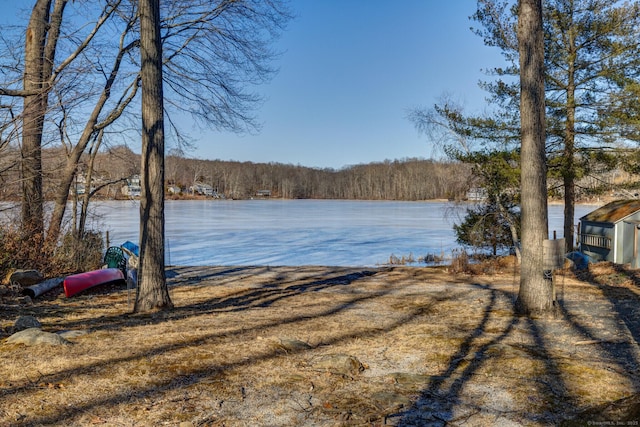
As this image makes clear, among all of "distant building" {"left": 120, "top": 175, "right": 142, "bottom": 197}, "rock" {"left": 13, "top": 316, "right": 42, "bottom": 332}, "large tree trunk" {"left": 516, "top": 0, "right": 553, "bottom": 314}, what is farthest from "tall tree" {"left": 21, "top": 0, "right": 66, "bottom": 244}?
"large tree trunk" {"left": 516, "top": 0, "right": 553, "bottom": 314}

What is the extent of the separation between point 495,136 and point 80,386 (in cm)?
1410

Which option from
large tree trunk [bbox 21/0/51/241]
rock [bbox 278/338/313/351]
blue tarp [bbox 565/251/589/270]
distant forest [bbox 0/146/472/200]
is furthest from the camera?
distant forest [bbox 0/146/472/200]

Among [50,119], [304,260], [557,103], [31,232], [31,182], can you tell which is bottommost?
[304,260]

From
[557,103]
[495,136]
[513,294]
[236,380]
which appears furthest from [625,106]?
[236,380]

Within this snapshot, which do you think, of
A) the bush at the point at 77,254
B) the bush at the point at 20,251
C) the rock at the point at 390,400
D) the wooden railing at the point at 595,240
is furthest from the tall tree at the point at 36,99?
the wooden railing at the point at 595,240

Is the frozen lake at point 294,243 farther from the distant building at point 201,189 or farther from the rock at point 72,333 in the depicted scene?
the distant building at point 201,189

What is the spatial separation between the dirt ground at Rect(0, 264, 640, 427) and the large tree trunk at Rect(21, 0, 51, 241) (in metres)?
3.40

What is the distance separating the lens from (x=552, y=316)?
6.23 meters

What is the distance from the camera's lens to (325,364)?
4.06 metres

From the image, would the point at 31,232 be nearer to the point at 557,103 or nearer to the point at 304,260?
the point at 304,260

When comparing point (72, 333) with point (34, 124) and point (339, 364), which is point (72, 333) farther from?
point (34, 124)

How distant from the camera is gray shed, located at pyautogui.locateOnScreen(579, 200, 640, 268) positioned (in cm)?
1447

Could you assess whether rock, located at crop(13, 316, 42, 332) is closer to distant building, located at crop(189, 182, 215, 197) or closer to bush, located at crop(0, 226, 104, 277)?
bush, located at crop(0, 226, 104, 277)

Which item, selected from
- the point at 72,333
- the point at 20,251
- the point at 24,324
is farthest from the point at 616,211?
the point at 20,251
